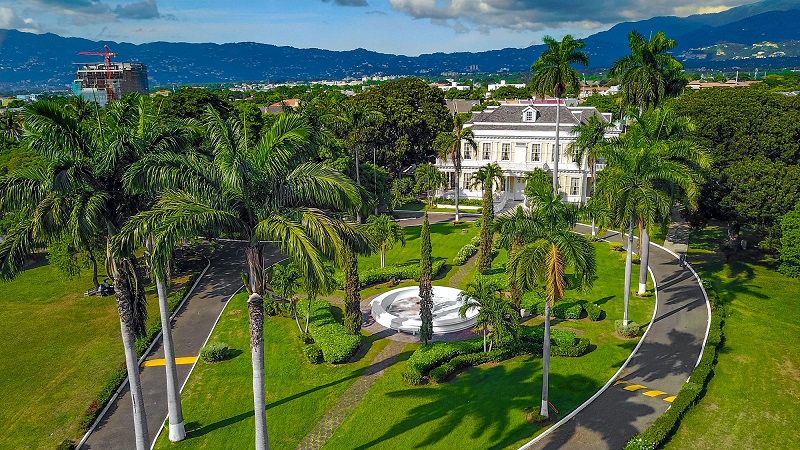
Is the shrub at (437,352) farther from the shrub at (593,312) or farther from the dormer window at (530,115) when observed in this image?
the dormer window at (530,115)

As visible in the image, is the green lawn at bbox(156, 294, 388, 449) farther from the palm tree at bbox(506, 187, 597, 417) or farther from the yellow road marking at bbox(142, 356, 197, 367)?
the palm tree at bbox(506, 187, 597, 417)

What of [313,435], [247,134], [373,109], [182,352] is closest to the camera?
[247,134]

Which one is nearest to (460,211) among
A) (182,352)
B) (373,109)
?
(373,109)

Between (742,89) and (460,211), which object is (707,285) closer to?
(742,89)

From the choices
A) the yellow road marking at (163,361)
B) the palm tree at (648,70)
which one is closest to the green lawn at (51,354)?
the yellow road marking at (163,361)

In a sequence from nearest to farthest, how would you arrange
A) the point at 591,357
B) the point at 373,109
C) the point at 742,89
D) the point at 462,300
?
the point at 591,357 → the point at 462,300 → the point at 742,89 → the point at 373,109

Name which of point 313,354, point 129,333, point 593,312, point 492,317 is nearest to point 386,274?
point 313,354

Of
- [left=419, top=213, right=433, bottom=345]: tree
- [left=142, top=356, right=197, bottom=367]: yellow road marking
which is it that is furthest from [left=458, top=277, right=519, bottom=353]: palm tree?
[left=142, top=356, right=197, bottom=367]: yellow road marking
